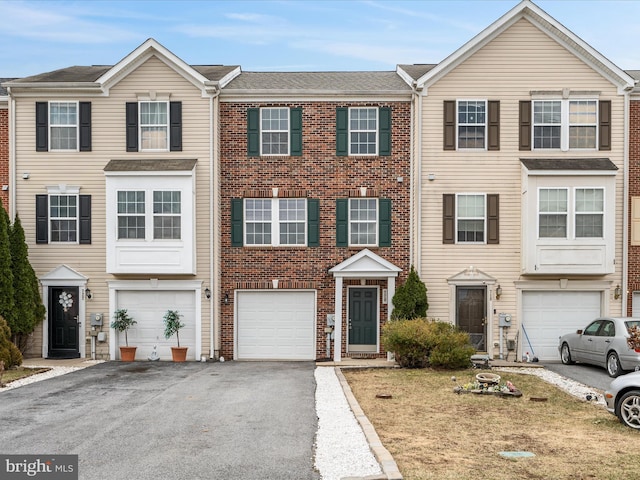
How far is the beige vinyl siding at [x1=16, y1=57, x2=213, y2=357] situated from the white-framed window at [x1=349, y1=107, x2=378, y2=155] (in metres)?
4.64

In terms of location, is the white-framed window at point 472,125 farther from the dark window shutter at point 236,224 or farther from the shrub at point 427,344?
the dark window shutter at point 236,224

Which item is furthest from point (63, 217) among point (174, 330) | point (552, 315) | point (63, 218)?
point (552, 315)

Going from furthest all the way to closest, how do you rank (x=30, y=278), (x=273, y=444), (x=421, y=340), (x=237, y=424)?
(x=30, y=278), (x=421, y=340), (x=237, y=424), (x=273, y=444)

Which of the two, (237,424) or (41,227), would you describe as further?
(41,227)

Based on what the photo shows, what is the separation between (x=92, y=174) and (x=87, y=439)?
13.0 metres

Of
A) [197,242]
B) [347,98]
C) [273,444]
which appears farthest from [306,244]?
[273,444]

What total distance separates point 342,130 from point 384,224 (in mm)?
3313

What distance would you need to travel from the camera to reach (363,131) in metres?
22.1

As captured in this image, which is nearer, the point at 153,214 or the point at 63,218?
the point at 153,214

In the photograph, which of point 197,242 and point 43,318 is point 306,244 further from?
point 43,318

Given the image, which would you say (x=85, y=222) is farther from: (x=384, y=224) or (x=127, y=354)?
(x=384, y=224)

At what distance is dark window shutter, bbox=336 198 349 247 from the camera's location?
21.9 meters

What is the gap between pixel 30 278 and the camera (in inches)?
830

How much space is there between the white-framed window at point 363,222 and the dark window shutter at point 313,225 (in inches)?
41.9
